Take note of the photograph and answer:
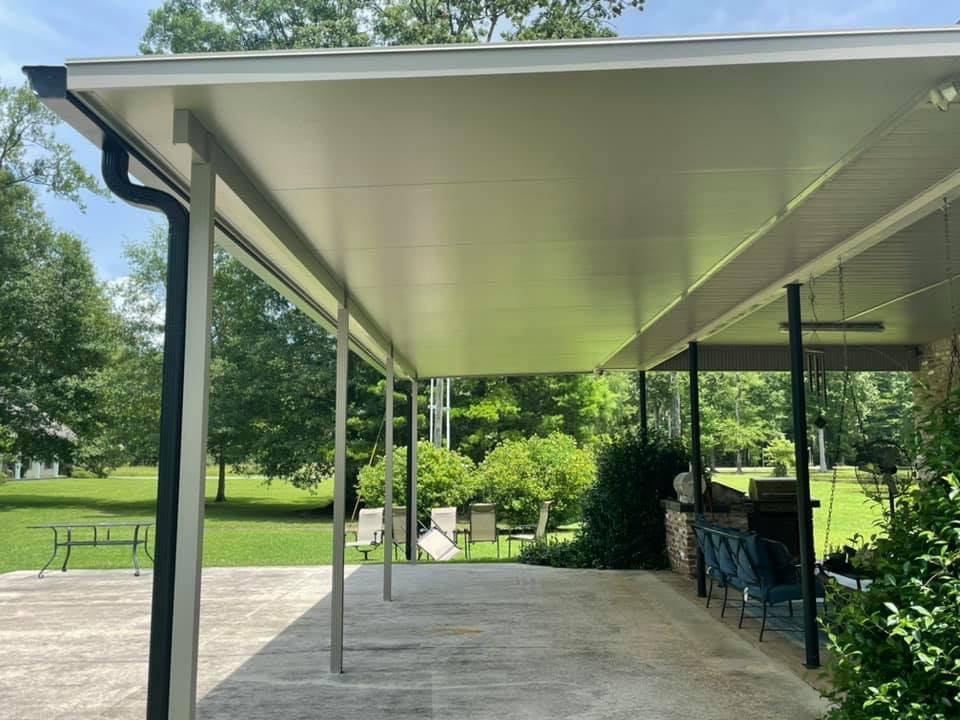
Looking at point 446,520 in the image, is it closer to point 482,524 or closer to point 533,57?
point 482,524

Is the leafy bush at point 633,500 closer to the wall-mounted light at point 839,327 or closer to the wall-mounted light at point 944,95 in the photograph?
the wall-mounted light at point 839,327

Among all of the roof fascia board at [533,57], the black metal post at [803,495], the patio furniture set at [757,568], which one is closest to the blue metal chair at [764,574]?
the patio furniture set at [757,568]

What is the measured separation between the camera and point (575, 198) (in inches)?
151

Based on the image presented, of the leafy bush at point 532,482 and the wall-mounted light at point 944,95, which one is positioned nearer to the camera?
the wall-mounted light at point 944,95

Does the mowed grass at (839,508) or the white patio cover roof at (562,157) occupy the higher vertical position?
the white patio cover roof at (562,157)

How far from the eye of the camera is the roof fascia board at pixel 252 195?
2754 millimetres

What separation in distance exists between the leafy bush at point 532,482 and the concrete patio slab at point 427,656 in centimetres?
669

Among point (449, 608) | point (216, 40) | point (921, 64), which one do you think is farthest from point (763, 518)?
point (216, 40)

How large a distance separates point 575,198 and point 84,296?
2204 centimetres

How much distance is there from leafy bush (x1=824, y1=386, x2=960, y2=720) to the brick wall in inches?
243

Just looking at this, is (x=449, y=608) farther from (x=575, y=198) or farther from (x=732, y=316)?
(x=575, y=198)

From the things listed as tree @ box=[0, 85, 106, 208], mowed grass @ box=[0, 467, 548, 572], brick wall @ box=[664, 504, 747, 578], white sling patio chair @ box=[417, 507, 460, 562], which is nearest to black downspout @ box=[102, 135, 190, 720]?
brick wall @ box=[664, 504, 747, 578]

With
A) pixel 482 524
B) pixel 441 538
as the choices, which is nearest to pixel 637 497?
pixel 482 524

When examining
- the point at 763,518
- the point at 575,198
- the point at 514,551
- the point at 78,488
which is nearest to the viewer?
the point at 575,198
